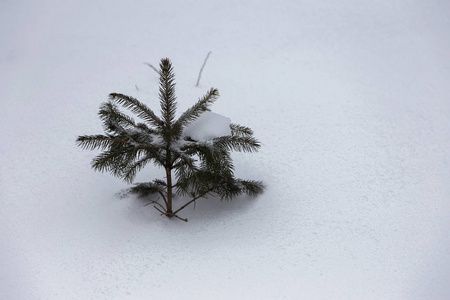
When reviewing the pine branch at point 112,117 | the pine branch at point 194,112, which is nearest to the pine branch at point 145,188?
the pine branch at point 112,117

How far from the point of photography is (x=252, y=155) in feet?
17.1

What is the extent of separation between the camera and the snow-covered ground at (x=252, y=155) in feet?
12.9

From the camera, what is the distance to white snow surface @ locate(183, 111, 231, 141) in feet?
13.4

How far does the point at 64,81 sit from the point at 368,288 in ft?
15.1

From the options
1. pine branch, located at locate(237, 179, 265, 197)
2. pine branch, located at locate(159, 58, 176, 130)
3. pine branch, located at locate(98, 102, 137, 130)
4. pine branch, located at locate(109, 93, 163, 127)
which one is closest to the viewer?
pine branch, located at locate(159, 58, 176, 130)

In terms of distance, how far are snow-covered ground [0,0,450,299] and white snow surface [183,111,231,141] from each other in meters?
0.81

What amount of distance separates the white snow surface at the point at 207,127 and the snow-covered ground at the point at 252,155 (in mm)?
810

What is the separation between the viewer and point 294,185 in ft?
15.8

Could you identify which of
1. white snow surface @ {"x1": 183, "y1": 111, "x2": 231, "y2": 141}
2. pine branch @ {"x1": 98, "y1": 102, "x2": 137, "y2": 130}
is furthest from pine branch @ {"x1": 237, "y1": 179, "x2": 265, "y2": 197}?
pine branch @ {"x1": 98, "y1": 102, "x2": 137, "y2": 130}

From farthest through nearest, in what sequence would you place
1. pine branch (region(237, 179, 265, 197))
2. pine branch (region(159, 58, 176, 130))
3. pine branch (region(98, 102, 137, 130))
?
pine branch (region(237, 179, 265, 197)) < pine branch (region(98, 102, 137, 130)) < pine branch (region(159, 58, 176, 130))

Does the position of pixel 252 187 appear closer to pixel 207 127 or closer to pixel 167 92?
pixel 207 127

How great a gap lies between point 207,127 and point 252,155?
1.21m

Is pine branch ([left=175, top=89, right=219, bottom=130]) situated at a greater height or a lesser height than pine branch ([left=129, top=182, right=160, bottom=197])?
greater

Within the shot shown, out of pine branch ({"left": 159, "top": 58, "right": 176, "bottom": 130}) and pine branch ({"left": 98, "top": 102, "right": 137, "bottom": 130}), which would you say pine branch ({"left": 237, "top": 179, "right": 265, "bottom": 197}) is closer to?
pine branch ({"left": 159, "top": 58, "right": 176, "bottom": 130})
